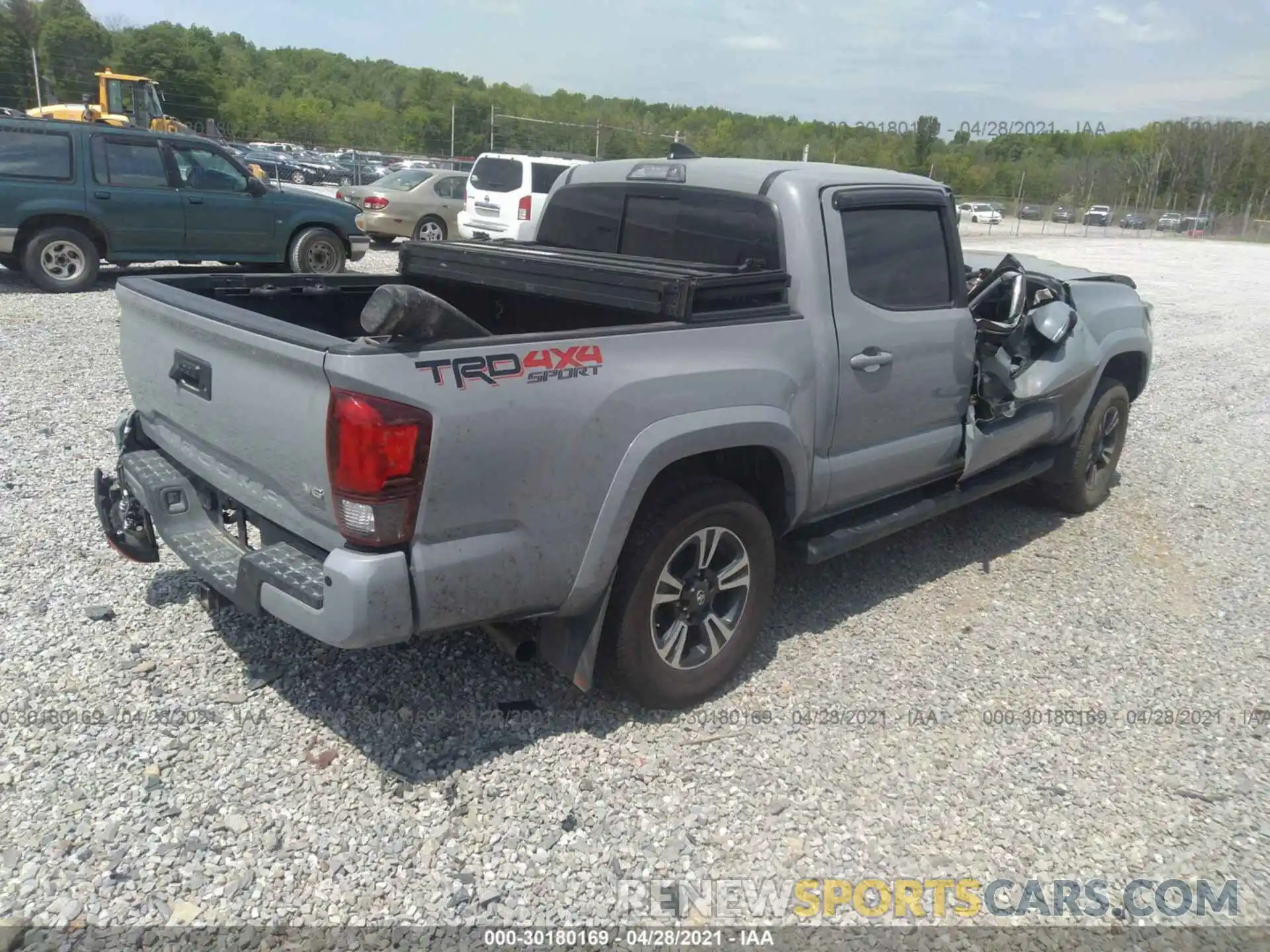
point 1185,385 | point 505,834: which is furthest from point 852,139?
point 505,834

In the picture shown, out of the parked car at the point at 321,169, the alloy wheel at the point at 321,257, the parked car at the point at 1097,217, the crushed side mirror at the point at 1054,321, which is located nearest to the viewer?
the crushed side mirror at the point at 1054,321

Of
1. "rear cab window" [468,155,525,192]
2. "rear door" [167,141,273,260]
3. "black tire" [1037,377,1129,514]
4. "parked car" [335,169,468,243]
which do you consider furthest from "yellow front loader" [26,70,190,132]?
"black tire" [1037,377,1129,514]

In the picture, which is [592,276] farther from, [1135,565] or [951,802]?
[1135,565]

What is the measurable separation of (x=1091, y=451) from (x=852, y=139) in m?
57.8

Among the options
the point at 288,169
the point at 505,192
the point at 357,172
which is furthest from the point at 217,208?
the point at 288,169

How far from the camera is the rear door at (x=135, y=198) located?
10750 millimetres

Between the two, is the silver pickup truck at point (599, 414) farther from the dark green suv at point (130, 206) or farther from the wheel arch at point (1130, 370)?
the dark green suv at point (130, 206)

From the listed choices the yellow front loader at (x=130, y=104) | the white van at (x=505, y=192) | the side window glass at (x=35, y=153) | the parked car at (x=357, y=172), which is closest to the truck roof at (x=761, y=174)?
the side window glass at (x=35, y=153)

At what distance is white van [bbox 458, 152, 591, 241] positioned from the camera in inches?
625

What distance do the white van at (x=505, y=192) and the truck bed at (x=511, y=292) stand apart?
38.1 feet

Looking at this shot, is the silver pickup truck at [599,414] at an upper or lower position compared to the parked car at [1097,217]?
lower

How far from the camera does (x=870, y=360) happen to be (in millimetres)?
3939

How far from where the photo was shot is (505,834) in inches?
116

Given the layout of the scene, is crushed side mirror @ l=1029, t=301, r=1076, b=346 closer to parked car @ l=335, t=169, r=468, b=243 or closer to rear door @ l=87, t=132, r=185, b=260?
rear door @ l=87, t=132, r=185, b=260
